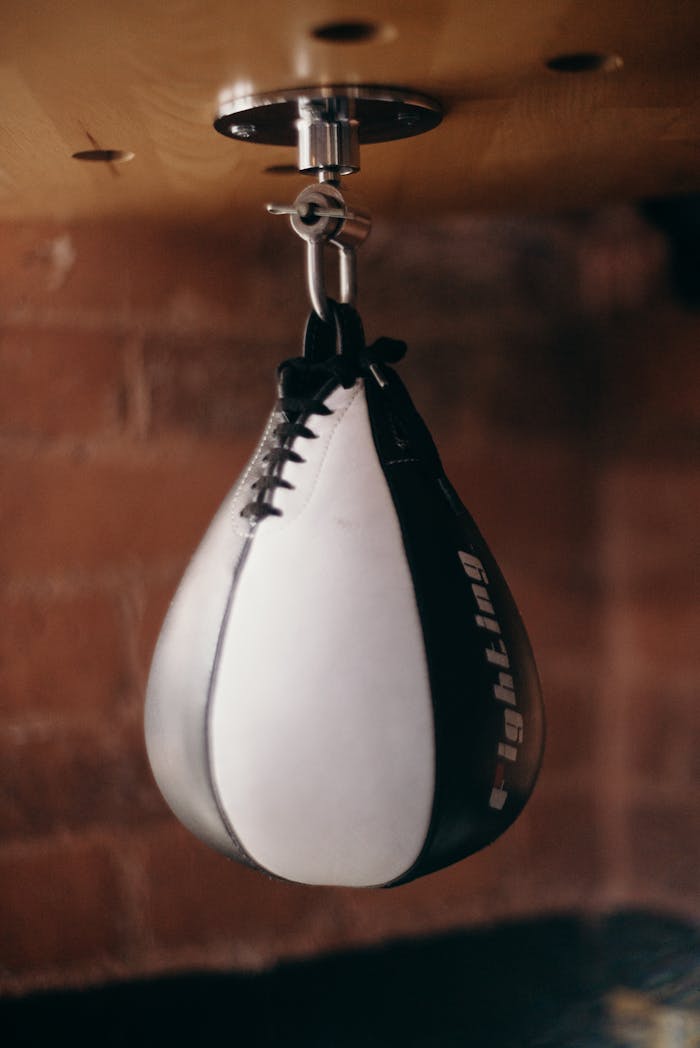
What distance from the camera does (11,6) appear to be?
39 centimetres

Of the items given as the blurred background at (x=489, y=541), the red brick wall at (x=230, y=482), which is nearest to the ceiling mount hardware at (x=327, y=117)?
the blurred background at (x=489, y=541)

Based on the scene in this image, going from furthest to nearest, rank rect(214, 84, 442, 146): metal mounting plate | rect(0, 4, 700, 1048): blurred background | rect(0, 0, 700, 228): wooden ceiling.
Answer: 1. rect(0, 4, 700, 1048): blurred background
2. rect(214, 84, 442, 146): metal mounting plate
3. rect(0, 0, 700, 228): wooden ceiling

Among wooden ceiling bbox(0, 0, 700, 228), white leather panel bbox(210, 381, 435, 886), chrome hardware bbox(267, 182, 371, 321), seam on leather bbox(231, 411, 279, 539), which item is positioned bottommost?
white leather panel bbox(210, 381, 435, 886)

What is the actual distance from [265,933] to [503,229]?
68 cm

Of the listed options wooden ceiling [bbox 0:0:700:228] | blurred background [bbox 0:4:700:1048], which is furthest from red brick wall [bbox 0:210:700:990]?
wooden ceiling [bbox 0:0:700:228]

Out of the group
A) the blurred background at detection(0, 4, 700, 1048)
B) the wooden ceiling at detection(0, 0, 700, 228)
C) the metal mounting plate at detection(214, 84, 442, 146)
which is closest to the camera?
the wooden ceiling at detection(0, 0, 700, 228)

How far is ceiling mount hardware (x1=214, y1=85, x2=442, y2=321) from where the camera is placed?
528mm

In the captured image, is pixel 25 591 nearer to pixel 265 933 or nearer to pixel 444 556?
pixel 265 933

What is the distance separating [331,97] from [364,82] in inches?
1.1

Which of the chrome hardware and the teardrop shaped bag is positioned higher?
the chrome hardware

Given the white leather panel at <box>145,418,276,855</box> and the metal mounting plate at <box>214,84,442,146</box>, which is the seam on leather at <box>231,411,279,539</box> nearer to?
the white leather panel at <box>145,418,276,855</box>

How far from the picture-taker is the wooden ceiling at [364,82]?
42cm

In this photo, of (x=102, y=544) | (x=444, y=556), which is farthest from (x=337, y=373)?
(x=102, y=544)

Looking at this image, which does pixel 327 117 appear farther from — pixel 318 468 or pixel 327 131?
pixel 318 468
